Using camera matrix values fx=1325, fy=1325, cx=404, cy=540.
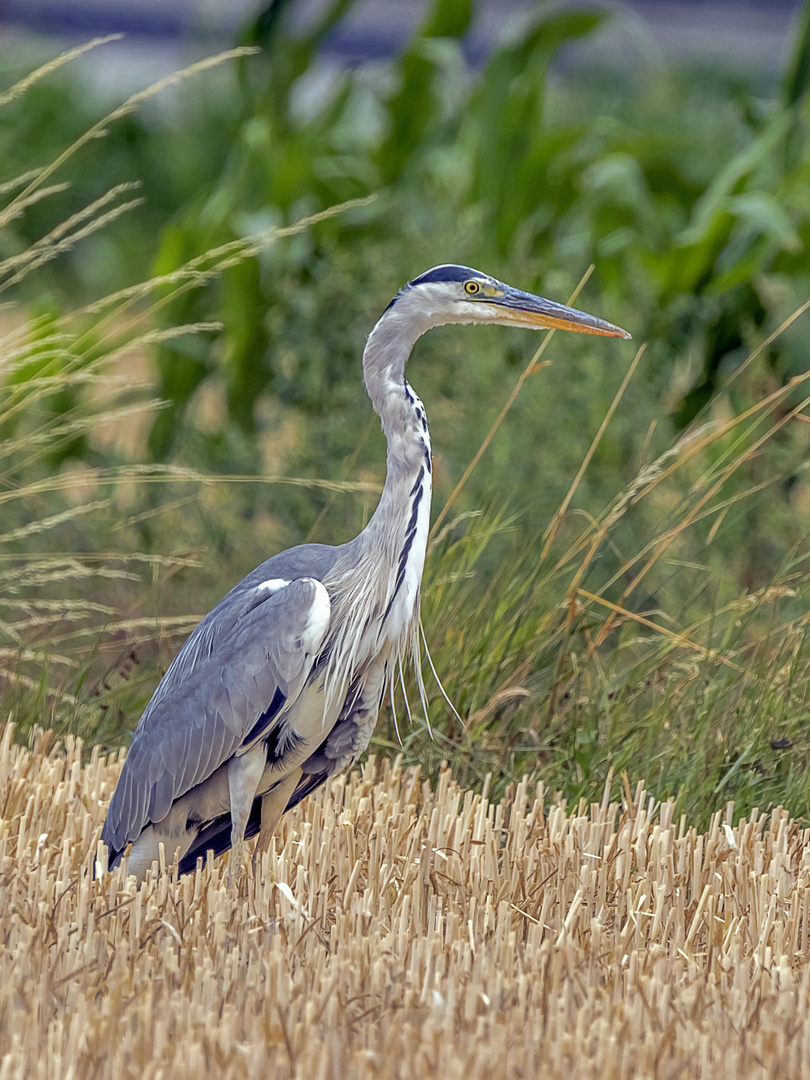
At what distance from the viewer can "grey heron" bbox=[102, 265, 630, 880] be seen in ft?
8.37

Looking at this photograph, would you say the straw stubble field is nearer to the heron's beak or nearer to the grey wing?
the grey wing

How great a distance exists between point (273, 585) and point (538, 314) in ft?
2.48

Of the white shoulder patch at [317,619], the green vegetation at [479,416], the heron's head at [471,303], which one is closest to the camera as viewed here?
the white shoulder patch at [317,619]

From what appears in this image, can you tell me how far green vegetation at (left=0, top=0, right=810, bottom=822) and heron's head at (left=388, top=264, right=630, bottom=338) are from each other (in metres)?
0.71

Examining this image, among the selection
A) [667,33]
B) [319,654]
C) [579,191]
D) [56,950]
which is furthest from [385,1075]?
[667,33]

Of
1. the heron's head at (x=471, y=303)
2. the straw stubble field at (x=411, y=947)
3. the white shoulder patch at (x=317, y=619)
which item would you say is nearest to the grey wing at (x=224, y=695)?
the white shoulder patch at (x=317, y=619)

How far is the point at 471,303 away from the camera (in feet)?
8.55

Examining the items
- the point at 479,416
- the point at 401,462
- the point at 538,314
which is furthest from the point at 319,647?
the point at 479,416

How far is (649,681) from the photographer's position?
3322mm

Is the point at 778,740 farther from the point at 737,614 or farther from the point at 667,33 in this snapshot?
the point at 667,33

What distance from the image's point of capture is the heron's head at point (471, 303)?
8.54 feet

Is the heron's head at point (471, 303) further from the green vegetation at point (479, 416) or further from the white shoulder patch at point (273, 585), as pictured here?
the green vegetation at point (479, 416)

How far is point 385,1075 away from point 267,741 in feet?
3.42

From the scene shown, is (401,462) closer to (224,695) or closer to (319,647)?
(319,647)
